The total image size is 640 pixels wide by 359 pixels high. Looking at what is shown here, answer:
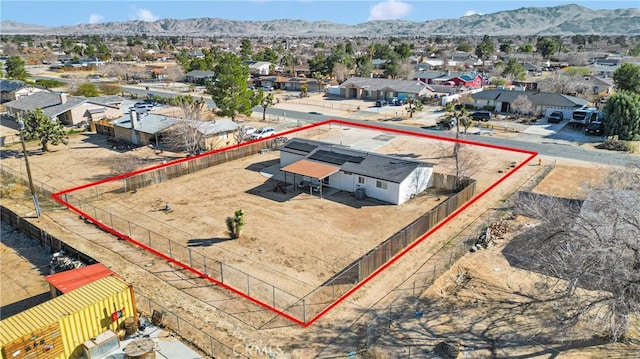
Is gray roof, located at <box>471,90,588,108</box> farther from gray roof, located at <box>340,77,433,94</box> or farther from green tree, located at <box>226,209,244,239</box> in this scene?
green tree, located at <box>226,209,244,239</box>

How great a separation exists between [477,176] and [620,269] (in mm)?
27486

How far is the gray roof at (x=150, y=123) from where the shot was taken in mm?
53969

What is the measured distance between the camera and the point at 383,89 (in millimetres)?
88125

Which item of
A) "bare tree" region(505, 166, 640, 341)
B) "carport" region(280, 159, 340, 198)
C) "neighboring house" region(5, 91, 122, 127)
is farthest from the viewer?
"neighboring house" region(5, 91, 122, 127)

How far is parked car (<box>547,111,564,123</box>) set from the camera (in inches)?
2630

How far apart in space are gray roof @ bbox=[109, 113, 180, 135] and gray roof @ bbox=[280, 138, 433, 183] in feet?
57.5

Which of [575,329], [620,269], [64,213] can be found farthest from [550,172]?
[64,213]

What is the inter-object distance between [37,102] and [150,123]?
84.5 ft

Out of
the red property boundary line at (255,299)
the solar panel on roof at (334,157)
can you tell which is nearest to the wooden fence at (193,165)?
the red property boundary line at (255,299)

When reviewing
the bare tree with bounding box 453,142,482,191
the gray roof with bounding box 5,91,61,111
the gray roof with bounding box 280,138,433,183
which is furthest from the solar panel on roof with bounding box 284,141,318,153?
the gray roof with bounding box 5,91,61,111

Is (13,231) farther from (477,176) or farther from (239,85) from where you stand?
(477,176)

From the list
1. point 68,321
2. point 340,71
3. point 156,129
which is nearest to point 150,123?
point 156,129

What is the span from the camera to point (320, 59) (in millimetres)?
118500

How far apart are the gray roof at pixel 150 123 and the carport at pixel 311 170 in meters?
20.4
